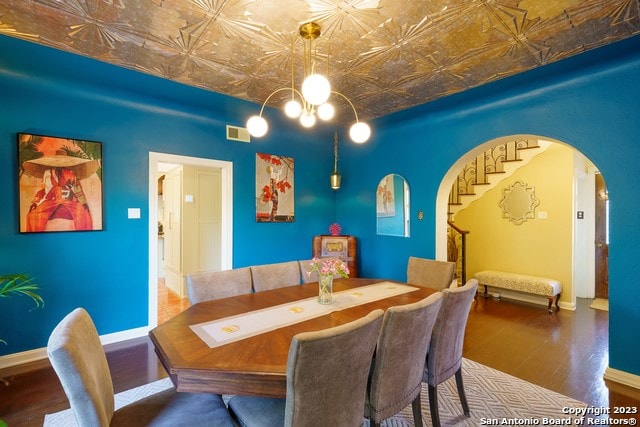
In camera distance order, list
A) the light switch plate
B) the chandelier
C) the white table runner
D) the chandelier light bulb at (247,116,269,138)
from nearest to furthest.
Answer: the white table runner, the chandelier, the chandelier light bulb at (247,116,269,138), the light switch plate

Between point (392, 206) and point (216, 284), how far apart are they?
9.01 ft

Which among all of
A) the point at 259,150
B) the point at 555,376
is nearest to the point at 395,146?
the point at 259,150

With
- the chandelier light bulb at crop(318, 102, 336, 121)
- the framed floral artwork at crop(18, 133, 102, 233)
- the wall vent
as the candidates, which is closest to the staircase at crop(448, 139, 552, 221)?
the chandelier light bulb at crop(318, 102, 336, 121)

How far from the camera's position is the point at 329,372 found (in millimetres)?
1106

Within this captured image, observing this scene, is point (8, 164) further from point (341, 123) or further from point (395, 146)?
point (395, 146)

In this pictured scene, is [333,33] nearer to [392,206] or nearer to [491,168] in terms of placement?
[392,206]

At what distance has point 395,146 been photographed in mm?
4195

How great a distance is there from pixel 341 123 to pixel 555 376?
364 cm

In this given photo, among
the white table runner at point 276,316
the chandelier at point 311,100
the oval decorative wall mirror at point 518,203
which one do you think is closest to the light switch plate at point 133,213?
the chandelier at point 311,100

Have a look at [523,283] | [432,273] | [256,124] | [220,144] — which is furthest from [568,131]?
[220,144]

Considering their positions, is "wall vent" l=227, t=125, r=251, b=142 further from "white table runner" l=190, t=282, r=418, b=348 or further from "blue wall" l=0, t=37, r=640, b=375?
"white table runner" l=190, t=282, r=418, b=348

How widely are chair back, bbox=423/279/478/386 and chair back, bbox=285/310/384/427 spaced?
2.14ft

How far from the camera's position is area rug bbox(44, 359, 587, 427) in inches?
76.1

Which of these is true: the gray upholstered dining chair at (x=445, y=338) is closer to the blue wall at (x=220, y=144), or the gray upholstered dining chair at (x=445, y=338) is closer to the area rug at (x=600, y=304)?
the blue wall at (x=220, y=144)
